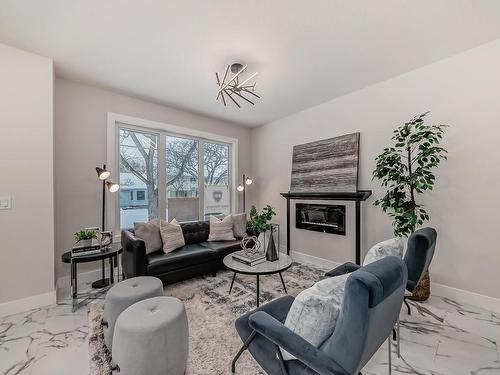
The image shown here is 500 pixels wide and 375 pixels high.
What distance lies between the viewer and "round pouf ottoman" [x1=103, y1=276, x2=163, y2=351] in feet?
6.16

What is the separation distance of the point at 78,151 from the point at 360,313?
12.4ft

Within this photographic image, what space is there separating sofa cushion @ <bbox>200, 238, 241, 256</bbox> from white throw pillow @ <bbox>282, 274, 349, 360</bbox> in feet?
7.71

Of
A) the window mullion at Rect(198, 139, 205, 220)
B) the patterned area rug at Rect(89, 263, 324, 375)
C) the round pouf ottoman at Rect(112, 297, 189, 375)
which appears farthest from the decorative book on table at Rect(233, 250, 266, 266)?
the window mullion at Rect(198, 139, 205, 220)

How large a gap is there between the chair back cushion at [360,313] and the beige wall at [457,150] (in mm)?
2253

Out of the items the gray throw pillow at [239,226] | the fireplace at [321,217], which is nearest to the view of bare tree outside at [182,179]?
the gray throw pillow at [239,226]

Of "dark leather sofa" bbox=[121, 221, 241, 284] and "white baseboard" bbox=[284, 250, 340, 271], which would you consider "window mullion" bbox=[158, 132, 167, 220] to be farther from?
"white baseboard" bbox=[284, 250, 340, 271]

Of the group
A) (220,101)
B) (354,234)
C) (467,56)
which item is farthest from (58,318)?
(467,56)

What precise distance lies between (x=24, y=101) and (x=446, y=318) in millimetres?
4981

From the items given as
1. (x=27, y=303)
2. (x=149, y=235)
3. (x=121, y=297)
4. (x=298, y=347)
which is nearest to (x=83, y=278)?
(x=27, y=303)

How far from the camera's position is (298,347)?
1061 mm

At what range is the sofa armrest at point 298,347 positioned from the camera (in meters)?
0.98

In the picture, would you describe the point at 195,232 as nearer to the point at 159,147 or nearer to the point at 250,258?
the point at 250,258

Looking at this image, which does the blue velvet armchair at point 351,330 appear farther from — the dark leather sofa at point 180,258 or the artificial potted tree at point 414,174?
the dark leather sofa at point 180,258

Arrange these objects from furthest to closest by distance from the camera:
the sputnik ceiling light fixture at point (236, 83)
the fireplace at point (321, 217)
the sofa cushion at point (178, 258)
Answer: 1. the fireplace at point (321, 217)
2. the sofa cushion at point (178, 258)
3. the sputnik ceiling light fixture at point (236, 83)
